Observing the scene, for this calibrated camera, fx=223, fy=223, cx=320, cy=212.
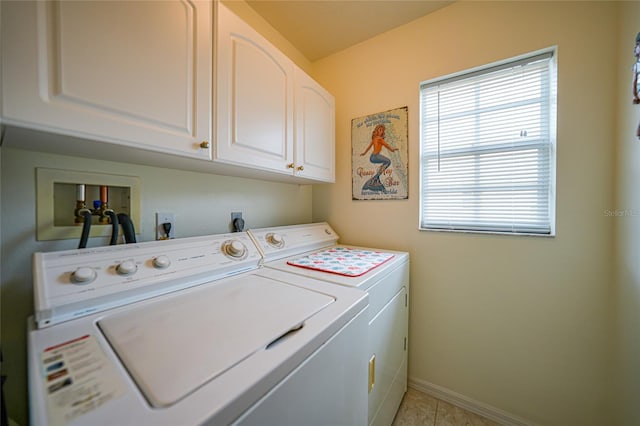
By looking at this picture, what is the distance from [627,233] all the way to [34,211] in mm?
2526

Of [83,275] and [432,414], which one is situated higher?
[83,275]

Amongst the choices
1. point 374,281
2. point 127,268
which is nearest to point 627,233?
point 374,281

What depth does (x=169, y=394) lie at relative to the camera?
0.42 meters

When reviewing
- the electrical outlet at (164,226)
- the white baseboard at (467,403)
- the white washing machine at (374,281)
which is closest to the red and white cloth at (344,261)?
the white washing machine at (374,281)

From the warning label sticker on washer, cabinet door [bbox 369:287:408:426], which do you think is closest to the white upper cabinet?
the warning label sticker on washer

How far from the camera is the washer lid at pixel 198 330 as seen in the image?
464 millimetres

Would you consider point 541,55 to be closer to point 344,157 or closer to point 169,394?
point 344,157

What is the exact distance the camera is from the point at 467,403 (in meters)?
1.49

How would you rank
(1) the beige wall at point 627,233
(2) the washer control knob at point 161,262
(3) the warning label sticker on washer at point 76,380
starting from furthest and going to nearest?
(1) the beige wall at point 627,233 → (2) the washer control knob at point 161,262 → (3) the warning label sticker on washer at point 76,380

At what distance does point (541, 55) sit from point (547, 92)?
221 mm

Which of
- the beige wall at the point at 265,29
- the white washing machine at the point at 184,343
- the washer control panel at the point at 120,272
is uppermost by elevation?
the beige wall at the point at 265,29

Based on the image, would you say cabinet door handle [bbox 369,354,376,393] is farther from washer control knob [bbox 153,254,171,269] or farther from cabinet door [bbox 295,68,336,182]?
cabinet door [bbox 295,68,336,182]

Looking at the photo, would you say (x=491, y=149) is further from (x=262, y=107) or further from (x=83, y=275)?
(x=83, y=275)

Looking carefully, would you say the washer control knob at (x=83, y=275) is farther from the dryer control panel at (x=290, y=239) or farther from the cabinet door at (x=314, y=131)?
the cabinet door at (x=314, y=131)
